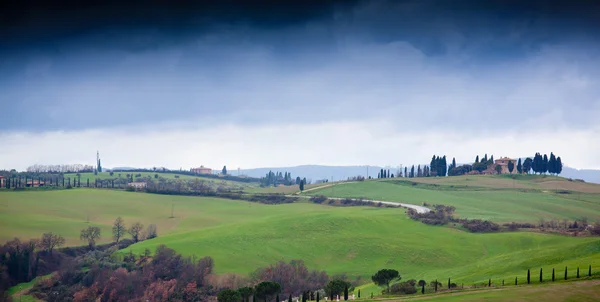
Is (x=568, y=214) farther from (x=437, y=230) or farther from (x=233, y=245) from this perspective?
(x=233, y=245)

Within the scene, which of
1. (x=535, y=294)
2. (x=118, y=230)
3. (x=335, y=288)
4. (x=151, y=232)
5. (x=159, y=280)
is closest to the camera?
(x=535, y=294)

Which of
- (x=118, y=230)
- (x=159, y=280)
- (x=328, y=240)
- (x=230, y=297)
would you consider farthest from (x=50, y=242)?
(x=230, y=297)

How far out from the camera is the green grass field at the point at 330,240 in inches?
2862

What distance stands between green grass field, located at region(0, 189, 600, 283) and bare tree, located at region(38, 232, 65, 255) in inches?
80.7

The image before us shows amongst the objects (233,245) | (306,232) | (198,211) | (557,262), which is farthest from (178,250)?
(557,262)

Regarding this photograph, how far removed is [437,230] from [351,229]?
637 inches

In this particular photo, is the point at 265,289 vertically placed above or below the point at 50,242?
above

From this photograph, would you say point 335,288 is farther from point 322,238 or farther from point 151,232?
point 151,232

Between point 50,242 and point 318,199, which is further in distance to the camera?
point 318,199

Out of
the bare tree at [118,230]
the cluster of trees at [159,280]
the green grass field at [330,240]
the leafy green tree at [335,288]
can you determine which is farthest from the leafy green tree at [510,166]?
the leafy green tree at [335,288]

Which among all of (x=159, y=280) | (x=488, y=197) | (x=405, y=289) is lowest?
(x=159, y=280)

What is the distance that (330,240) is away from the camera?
96562mm

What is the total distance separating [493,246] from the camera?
90812 millimetres

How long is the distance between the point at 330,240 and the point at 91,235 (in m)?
43.4
